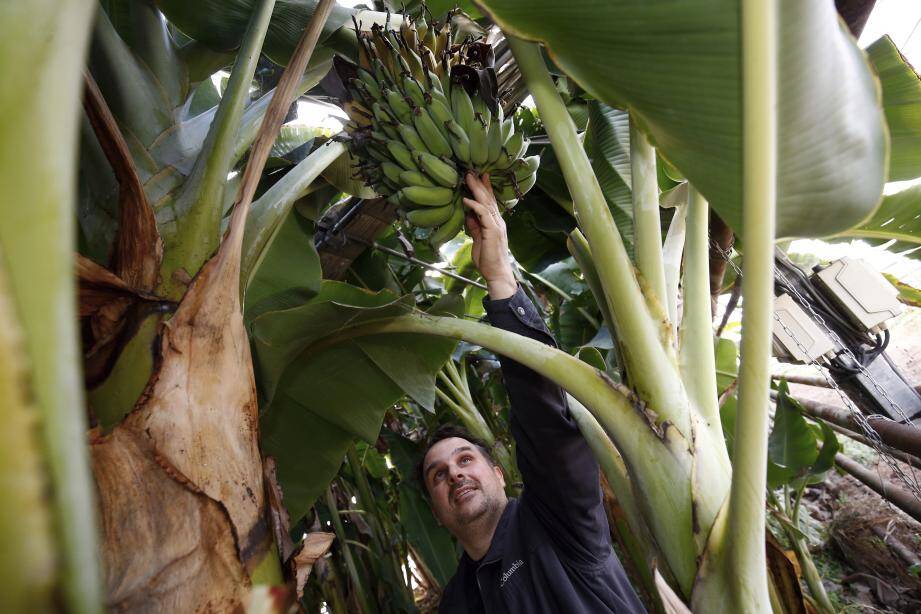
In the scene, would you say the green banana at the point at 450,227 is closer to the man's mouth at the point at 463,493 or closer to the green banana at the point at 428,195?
the green banana at the point at 428,195

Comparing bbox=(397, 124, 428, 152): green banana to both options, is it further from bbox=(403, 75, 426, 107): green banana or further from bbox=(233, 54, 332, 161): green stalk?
bbox=(233, 54, 332, 161): green stalk

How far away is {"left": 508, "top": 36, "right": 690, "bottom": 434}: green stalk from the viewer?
1.96 feet

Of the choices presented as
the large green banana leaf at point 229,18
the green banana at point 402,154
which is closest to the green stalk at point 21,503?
the green banana at point 402,154

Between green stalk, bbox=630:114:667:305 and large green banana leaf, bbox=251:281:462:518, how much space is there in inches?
15.7

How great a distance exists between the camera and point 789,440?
5.44 ft

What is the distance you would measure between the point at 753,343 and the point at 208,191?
590 millimetres

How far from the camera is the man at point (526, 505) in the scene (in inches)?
33.5

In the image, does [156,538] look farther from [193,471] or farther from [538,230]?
[538,230]

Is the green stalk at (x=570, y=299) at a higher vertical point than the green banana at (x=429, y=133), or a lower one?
higher

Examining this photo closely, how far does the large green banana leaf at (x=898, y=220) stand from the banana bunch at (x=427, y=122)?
1.00 metres

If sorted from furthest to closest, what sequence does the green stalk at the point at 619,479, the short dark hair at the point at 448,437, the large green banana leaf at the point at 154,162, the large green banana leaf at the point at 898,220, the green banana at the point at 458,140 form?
the short dark hair at the point at 448,437
the large green banana leaf at the point at 898,220
the green banana at the point at 458,140
the green stalk at the point at 619,479
the large green banana leaf at the point at 154,162

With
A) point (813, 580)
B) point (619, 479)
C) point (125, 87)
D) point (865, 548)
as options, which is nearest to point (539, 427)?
point (619, 479)

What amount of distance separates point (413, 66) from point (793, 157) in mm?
522

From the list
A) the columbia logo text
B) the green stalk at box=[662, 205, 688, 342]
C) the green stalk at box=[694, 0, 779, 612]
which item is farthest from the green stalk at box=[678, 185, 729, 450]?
the columbia logo text
